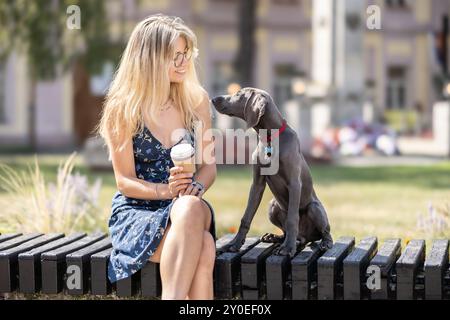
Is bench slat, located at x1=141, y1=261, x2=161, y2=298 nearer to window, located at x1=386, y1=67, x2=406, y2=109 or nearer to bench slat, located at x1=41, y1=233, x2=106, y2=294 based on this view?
bench slat, located at x1=41, y1=233, x2=106, y2=294

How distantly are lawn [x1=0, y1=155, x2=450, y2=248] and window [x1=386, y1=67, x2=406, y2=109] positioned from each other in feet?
50.7

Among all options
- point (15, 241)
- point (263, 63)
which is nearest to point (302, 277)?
point (15, 241)

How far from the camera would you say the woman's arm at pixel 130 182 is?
3.99m

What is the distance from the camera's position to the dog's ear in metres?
3.87

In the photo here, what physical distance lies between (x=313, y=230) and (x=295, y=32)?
2534 centimetres

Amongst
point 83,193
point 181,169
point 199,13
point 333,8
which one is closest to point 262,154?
point 181,169

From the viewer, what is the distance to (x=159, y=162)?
13.7 feet

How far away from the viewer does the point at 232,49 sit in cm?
2831

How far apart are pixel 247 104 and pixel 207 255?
72cm

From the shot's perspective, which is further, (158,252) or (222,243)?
(222,243)

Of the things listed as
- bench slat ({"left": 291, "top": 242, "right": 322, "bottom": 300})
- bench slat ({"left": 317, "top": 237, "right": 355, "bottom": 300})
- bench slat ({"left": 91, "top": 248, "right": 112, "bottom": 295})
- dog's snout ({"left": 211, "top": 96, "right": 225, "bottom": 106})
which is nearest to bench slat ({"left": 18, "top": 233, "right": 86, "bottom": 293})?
bench slat ({"left": 91, "top": 248, "right": 112, "bottom": 295})

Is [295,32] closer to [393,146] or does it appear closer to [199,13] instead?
[199,13]

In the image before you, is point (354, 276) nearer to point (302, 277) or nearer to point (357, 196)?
point (302, 277)

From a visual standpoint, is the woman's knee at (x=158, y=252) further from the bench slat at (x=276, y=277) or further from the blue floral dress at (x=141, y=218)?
the bench slat at (x=276, y=277)
